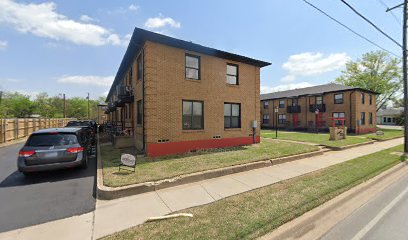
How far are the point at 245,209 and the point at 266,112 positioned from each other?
33.4m

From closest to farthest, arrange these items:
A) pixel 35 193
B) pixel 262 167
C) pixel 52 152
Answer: pixel 35 193 → pixel 52 152 → pixel 262 167

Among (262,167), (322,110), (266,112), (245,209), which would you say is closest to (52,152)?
(245,209)

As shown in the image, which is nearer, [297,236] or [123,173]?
[297,236]

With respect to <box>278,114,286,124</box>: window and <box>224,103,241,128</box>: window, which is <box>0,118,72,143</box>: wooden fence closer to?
<box>224,103,241,128</box>: window

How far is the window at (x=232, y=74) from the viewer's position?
12.2m

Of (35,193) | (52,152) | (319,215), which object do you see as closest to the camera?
(319,215)

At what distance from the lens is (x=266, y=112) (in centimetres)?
3550

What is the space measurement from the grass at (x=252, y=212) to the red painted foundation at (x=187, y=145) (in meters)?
5.30

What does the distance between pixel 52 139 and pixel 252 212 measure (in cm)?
675

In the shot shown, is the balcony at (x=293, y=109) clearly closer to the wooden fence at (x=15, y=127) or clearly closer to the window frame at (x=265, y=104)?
the window frame at (x=265, y=104)

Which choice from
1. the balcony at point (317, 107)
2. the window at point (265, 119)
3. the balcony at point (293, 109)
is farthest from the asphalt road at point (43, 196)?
the window at point (265, 119)

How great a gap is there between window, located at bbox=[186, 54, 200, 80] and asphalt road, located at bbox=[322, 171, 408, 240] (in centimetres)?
879

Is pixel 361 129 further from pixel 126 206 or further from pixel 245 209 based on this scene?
pixel 126 206

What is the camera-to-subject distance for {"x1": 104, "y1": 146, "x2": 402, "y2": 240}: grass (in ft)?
10.6
